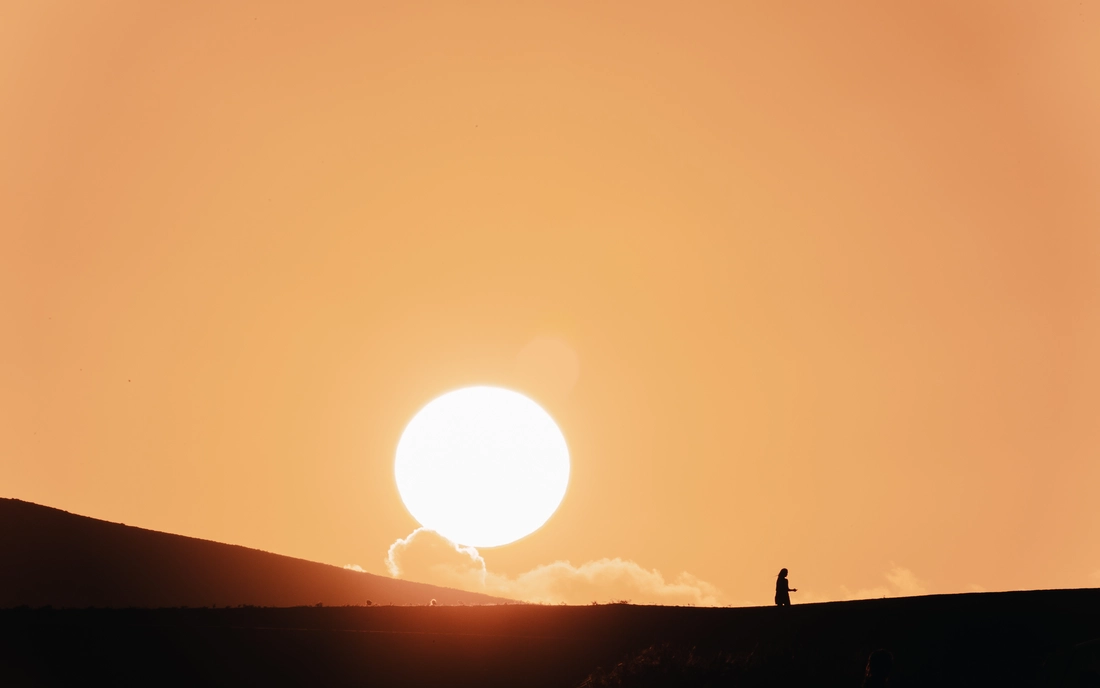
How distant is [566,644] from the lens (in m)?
21.3

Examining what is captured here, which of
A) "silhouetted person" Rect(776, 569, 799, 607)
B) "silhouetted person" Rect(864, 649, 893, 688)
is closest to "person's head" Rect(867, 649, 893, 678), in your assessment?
"silhouetted person" Rect(864, 649, 893, 688)

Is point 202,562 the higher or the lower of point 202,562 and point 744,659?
the higher

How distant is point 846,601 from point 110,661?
52.6ft

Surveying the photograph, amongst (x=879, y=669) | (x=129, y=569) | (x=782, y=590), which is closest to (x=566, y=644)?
(x=782, y=590)

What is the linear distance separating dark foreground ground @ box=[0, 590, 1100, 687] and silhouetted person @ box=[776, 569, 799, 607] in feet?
2.27

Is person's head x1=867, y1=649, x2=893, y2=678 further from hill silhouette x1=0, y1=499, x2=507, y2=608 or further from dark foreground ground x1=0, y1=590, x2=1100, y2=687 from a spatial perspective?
hill silhouette x1=0, y1=499, x2=507, y2=608

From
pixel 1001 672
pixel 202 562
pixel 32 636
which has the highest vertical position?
pixel 202 562

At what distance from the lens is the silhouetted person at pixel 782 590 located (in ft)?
73.9

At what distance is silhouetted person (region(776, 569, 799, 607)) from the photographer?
22.5 meters

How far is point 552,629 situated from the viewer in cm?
2289

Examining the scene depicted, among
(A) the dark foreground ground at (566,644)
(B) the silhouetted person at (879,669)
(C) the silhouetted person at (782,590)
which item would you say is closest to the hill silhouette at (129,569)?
(A) the dark foreground ground at (566,644)

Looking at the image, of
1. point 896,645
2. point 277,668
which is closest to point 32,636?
point 277,668

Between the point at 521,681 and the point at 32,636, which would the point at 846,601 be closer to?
the point at 521,681

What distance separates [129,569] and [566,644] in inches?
1164
